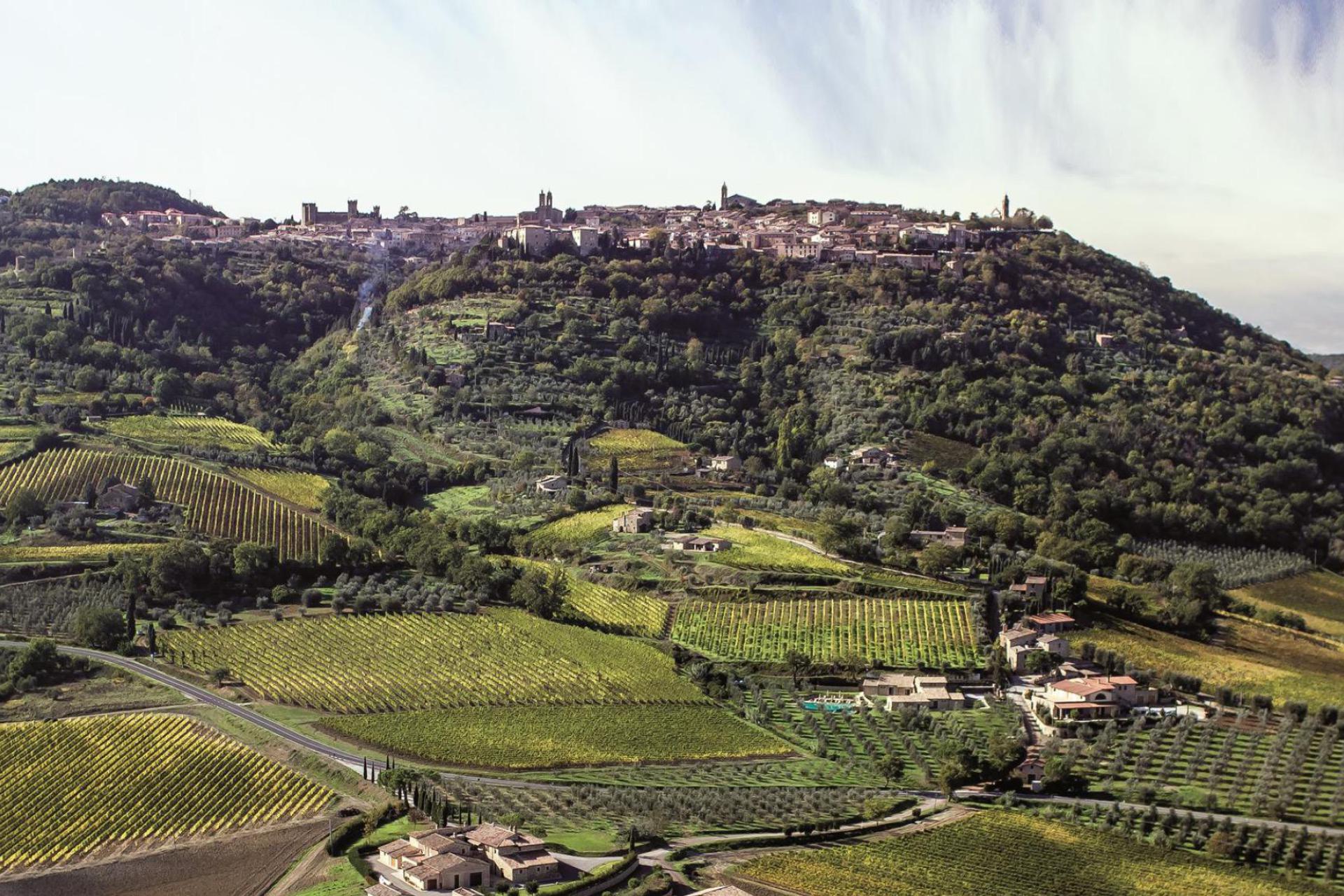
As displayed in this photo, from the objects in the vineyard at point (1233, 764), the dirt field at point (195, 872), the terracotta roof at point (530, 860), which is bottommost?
the dirt field at point (195, 872)

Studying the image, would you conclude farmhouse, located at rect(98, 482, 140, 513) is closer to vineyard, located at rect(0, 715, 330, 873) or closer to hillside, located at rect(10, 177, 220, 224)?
vineyard, located at rect(0, 715, 330, 873)

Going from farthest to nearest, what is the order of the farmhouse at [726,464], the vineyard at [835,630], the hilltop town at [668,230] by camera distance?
the hilltop town at [668,230] < the farmhouse at [726,464] < the vineyard at [835,630]

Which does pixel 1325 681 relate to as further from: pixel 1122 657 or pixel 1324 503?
pixel 1324 503

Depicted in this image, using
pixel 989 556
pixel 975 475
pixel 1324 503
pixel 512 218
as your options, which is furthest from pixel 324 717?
pixel 512 218

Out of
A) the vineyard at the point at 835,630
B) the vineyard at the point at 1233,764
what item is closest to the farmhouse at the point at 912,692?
the vineyard at the point at 835,630

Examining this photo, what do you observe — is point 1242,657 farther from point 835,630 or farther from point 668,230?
point 668,230

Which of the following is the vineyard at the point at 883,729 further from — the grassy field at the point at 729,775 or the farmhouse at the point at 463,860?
the farmhouse at the point at 463,860
